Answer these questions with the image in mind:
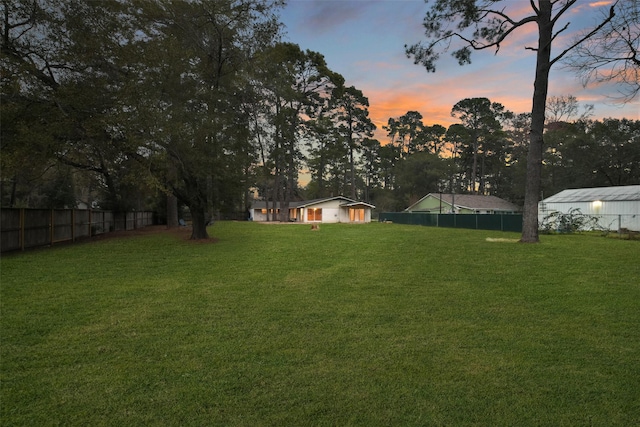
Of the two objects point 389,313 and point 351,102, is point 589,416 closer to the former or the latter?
point 389,313

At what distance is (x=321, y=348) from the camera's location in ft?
12.0

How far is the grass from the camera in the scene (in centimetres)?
255

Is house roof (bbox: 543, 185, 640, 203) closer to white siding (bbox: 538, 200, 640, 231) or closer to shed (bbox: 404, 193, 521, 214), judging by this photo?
white siding (bbox: 538, 200, 640, 231)

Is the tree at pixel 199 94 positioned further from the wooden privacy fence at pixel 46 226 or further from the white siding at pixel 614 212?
the white siding at pixel 614 212

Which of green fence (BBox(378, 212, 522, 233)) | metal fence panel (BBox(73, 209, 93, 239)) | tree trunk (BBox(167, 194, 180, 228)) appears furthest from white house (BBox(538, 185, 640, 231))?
metal fence panel (BBox(73, 209, 93, 239))

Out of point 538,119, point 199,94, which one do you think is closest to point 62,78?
point 199,94

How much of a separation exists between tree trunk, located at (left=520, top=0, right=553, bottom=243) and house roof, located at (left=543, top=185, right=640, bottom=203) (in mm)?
12528

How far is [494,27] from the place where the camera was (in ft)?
45.6

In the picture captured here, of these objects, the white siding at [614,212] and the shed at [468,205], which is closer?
the white siding at [614,212]

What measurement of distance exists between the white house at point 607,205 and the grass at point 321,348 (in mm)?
16718

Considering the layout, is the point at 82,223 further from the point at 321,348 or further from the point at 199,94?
the point at 321,348

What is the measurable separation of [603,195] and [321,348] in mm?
26115

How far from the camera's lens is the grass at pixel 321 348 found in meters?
2.55

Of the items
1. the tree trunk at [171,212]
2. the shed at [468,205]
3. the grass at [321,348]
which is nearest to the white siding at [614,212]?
the shed at [468,205]
